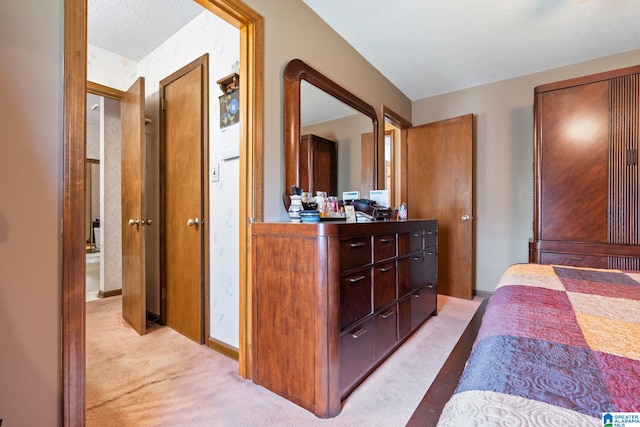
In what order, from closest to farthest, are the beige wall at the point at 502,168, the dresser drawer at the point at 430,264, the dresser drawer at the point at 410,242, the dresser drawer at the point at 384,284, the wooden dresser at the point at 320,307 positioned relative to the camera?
the wooden dresser at the point at 320,307
the dresser drawer at the point at 384,284
the dresser drawer at the point at 410,242
the dresser drawer at the point at 430,264
the beige wall at the point at 502,168

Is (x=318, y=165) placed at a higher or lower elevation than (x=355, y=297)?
higher

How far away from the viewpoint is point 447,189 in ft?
11.3

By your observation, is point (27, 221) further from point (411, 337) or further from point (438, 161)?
point (438, 161)

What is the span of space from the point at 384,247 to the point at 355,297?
0.42 metres

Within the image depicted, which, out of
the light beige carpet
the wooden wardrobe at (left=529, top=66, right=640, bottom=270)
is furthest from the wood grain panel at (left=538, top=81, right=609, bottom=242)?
the light beige carpet

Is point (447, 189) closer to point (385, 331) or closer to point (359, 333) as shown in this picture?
point (385, 331)

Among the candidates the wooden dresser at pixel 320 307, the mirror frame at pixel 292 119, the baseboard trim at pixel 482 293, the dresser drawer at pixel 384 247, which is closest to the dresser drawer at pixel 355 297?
the wooden dresser at pixel 320 307

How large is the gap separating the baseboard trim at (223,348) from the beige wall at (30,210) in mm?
1047

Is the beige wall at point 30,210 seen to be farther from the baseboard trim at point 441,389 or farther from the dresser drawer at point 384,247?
the dresser drawer at point 384,247

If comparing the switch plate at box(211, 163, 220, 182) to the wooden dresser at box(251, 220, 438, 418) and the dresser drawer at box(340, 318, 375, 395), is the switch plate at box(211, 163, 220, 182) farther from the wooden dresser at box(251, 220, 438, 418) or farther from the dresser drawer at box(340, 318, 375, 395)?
the dresser drawer at box(340, 318, 375, 395)

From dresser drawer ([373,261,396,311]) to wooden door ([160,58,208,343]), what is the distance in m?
1.32

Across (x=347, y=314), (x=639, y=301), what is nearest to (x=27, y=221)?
(x=347, y=314)

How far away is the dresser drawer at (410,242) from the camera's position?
2.03m
